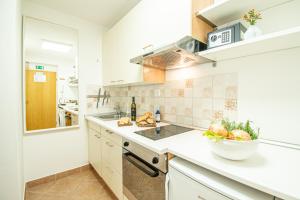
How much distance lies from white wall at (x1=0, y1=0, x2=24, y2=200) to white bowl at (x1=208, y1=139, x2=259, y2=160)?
4.13 feet

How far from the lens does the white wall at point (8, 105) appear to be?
879 mm

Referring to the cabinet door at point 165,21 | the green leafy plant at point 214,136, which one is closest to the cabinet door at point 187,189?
the green leafy plant at point 214,136

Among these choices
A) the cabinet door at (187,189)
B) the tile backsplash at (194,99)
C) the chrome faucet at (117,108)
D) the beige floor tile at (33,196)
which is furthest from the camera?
the chrome faucet at (117,108)

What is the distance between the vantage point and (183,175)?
2.29 ft

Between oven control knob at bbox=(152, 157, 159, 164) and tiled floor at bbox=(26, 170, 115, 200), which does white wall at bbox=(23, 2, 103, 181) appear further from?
oven control knob at bbox=(152, 157, 159, 164)

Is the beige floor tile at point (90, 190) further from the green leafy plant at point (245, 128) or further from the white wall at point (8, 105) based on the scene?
the green leafy plant at point (245, 128)

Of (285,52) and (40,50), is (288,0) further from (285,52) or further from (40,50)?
(40,50)

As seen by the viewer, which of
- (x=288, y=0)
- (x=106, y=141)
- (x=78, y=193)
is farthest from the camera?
(x=78, y=193)

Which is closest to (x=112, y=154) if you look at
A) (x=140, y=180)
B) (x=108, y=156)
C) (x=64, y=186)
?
(x=108, y=156)

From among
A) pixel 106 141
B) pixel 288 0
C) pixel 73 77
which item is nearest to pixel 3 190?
pixel 106 141

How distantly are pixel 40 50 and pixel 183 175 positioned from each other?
2118mm

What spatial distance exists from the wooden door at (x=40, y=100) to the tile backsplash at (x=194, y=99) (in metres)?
1.20

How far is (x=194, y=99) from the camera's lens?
4.22 ft

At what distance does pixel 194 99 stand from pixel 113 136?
0.85m
